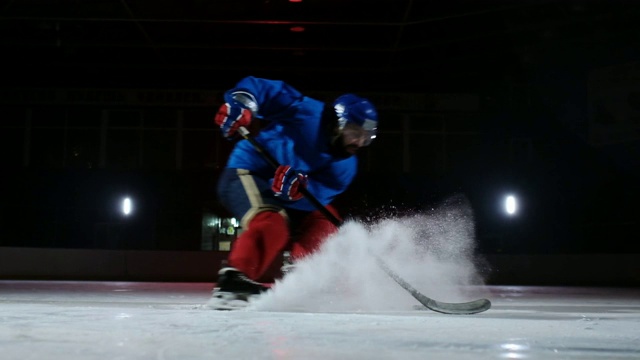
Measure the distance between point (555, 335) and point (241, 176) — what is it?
212 cm

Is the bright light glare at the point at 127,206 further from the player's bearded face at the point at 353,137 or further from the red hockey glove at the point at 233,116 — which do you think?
the red hockey glove at the point at 233,116

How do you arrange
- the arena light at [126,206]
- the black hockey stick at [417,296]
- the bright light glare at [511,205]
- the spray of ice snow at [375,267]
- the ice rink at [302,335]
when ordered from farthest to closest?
the arena light at [126,206] < the bright light glare at [511,205] < the spray of ice snow at [375,267] < the black hockey stick at [417,296] < the ice rink at [302,335]

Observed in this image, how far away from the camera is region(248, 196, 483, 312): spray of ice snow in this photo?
4.52m

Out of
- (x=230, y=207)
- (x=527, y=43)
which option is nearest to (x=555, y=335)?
(x=230, y=207)

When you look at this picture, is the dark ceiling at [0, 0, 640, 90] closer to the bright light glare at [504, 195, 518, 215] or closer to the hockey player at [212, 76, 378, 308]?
the bright light glare at [504, 195, 518, 215]

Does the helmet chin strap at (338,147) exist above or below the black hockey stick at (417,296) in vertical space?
above

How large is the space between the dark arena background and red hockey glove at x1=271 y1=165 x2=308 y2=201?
955cm

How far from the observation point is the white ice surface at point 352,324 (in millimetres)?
2510

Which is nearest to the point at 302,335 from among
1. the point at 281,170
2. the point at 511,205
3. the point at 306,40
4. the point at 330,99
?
the point at 281,170

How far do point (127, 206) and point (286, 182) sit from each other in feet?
54.3

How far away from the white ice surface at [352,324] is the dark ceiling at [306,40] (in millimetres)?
8582

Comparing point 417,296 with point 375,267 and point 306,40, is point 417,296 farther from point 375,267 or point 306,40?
point 306,40

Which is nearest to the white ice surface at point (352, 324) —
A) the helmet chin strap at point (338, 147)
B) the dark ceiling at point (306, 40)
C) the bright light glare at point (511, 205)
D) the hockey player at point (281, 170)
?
A: the hockey player at point (281, 170)

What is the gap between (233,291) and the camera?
4.09 m
